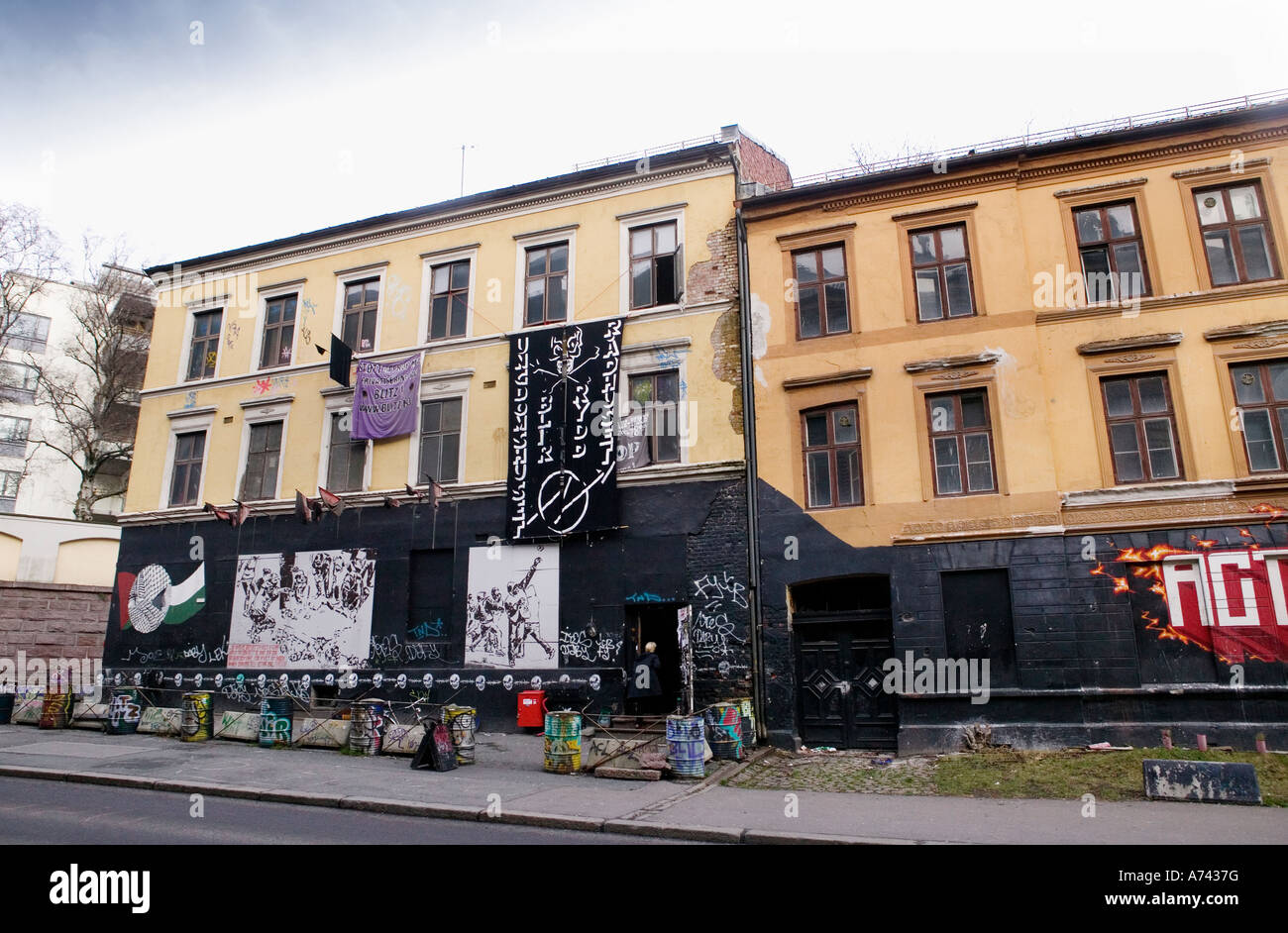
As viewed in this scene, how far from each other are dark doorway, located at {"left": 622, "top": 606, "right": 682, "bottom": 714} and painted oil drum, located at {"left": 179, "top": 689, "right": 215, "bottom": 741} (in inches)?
348

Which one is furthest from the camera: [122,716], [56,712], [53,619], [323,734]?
[53,619]

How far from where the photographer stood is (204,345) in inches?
928

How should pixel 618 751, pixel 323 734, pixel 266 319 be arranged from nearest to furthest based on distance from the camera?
pixel 618 751
pixel 323 734
pixel 266 319

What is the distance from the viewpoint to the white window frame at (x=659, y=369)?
690 inches

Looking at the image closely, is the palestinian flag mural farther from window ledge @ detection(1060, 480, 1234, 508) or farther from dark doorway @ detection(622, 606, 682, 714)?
window ledge @ detection(1060, 480, 1234, 508)

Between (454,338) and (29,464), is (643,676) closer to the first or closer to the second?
(454,338)

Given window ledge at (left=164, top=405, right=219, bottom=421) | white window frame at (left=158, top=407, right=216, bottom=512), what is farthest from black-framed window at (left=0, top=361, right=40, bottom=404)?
white window frame at (left=158, top=407, right=216, bottom=512)

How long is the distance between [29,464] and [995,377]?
47.1m

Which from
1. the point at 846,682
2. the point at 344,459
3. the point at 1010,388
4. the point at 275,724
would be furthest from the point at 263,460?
the point at 1010,388

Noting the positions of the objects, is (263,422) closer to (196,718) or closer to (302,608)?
(302,608)

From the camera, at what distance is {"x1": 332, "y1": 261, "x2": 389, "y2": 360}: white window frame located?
69.3 ft

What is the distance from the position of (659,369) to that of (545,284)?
13.5ft

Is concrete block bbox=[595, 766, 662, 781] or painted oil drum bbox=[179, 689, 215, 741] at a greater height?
painted oil drum bbox=[179, 689, 215, 741]

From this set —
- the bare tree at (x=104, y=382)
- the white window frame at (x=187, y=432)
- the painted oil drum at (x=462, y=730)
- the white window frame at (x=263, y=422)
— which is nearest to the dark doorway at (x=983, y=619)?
the painted oil drum at (x=462, y=730)
